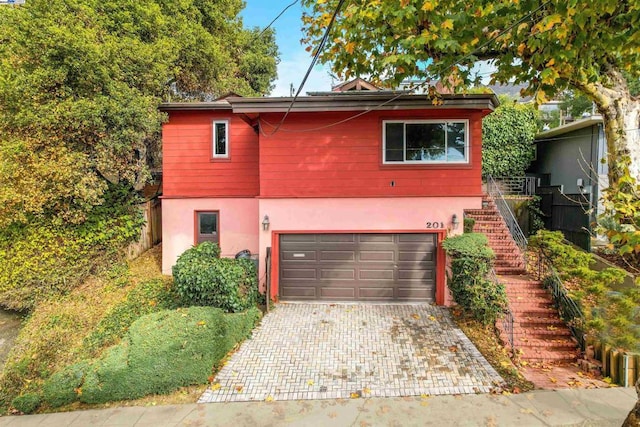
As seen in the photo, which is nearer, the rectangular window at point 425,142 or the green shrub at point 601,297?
the green shrub at point 601,297

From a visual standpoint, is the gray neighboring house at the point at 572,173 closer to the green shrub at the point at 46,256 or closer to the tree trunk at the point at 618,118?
the tree trunk at the point at 618,118

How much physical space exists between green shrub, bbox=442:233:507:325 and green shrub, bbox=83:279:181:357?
6628mm

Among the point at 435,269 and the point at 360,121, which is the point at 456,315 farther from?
the point at 360,121

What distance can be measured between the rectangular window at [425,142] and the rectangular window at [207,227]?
17.7 feet

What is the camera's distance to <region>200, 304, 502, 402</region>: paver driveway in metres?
4.99

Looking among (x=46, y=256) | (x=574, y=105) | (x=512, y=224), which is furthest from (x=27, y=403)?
(x=574, y=105)

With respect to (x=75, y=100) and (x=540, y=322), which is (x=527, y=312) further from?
(x=75, y=100)

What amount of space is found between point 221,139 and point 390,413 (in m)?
8.31

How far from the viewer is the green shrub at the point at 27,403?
4953mm

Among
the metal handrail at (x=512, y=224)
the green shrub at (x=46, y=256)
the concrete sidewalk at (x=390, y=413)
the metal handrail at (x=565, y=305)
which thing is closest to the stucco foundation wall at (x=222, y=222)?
the green shrub at (x=46, y=256)

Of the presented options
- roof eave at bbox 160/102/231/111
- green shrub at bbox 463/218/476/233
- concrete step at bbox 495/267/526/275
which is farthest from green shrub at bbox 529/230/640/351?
roof eave at bbox 160/102/231/111

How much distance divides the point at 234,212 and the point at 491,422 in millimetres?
7754

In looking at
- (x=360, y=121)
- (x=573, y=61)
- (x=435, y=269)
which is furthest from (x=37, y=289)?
(x=573, y=61)

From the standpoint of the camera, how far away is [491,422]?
4.21 metres
